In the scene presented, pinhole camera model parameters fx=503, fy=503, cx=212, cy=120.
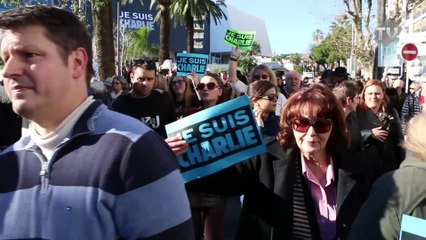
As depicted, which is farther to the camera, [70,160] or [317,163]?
[317,163]

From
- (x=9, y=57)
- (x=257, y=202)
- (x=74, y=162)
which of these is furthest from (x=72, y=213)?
(x=257, y=202)

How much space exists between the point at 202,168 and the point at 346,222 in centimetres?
84

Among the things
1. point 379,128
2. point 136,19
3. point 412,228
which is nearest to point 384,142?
point 379,128

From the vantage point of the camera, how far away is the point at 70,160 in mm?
1504

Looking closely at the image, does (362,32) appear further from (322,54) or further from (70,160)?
(322,54)

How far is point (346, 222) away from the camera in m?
2.54

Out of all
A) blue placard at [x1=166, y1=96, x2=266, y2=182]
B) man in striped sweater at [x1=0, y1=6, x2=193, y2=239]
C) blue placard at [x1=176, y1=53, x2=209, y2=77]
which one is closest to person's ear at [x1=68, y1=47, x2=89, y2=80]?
man in striped sweater at [x1=0, y1=6, x2=193, y2=239]

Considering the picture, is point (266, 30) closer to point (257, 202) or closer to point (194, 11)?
point (194, 11)

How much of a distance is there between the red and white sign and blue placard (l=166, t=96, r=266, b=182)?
1093 centimetres

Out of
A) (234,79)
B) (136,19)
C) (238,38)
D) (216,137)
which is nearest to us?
(216,137)

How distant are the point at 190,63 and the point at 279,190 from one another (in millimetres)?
7124

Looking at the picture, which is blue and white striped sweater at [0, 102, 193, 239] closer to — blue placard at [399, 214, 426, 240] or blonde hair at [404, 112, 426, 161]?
blue placard at [399, 214, 426, 240]

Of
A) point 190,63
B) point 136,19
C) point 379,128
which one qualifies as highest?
point 136,19

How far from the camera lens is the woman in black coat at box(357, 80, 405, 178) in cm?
445
